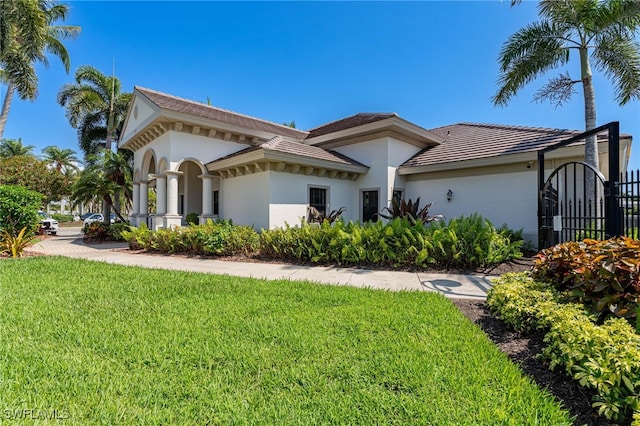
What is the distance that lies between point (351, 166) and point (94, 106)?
20679 millimetres

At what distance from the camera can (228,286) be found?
529 cm

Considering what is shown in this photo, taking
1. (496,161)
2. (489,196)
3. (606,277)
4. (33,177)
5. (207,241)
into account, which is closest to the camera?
(606,277)

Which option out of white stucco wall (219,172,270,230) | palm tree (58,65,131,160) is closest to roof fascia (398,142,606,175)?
white stucco wall (219,172,270,230)

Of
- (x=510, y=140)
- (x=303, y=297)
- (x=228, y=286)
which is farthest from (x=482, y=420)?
(x=510, y=140)

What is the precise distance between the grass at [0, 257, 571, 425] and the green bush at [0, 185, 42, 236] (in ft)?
23.9

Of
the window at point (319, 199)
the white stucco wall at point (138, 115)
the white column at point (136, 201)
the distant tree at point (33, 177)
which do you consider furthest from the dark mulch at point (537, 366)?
the distant tree at point (33, 177)

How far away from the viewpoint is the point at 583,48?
9219mm

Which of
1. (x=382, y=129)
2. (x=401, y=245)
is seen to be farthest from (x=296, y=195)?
(x=401, y=245)

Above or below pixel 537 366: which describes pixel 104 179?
above

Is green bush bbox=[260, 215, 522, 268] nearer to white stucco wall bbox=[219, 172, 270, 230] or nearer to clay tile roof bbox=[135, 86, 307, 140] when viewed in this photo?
white stucco wall bbox=[219, 172, 270, 230]

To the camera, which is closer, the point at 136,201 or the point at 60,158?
the point at 136,201

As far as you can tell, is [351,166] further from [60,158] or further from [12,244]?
[60,158]

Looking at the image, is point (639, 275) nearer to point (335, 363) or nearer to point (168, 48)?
point (335, 363)

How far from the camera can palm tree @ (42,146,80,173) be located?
41.4 metres
